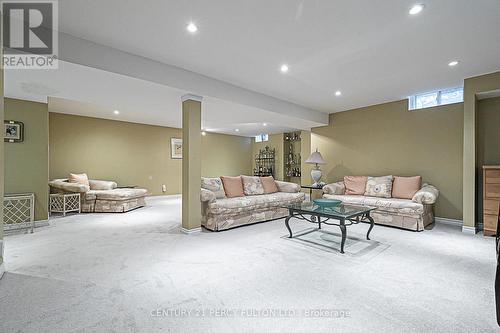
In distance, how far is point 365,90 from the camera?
4613 mm

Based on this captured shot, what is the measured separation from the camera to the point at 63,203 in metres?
5.32

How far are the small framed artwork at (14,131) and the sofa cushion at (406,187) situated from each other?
282 inches

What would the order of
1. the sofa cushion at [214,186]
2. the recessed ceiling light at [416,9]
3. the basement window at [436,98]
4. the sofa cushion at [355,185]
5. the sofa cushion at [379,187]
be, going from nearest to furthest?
the recessed ceiling light at [416,9] → the basement window at [436,98] → the sofa cushion at [214,186] → the sofa cushion at [379,187] → the sofa cushion at [355,185]

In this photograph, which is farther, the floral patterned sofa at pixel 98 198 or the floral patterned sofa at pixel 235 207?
the floral patterned sofa at pixel 98 198

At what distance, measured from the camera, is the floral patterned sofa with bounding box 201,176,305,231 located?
13.2 ft

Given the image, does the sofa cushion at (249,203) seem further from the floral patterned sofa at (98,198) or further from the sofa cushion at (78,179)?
the sofa cushion at (78,179)

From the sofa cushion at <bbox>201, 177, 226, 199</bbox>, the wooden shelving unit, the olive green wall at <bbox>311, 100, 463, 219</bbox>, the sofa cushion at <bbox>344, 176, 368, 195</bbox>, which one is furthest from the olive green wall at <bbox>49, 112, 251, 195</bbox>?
the sofa cushion at <bbox>344, 176, 368, 195</bbox>

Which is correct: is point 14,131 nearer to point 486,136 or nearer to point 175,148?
point 175,148

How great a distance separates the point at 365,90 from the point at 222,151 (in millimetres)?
6270

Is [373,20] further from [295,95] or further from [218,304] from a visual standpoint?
[218,304]

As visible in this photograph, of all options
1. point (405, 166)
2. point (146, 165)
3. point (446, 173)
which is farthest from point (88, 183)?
point (446, 173)

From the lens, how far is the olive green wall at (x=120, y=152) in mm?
6176

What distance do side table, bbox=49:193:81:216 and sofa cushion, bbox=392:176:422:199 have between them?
7.11m

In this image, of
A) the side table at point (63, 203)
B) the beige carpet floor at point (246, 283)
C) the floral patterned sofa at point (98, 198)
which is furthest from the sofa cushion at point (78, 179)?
the beige carpet floor at point (246, 283)
